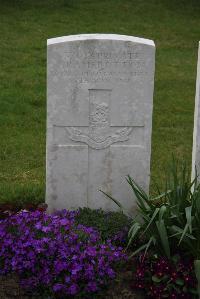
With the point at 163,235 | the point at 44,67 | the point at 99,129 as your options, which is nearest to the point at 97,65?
the point at 99,129

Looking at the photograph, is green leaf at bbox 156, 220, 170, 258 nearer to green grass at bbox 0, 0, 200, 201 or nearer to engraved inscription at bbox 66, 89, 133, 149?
engraved inscription at bbox 66, 89, 133, 149

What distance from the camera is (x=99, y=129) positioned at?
5.75 meters

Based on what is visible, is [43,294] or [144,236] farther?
[144,236]

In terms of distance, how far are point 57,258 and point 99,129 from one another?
1.47 metres

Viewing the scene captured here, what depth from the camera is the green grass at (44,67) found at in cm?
796

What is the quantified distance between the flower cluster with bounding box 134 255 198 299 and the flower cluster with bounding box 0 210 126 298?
0.79ft

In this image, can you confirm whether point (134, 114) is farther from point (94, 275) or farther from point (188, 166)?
point (188, 166)

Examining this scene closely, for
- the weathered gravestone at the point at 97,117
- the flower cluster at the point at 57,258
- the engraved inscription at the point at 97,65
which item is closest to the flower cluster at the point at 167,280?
the flower cluster at the point at 57,258

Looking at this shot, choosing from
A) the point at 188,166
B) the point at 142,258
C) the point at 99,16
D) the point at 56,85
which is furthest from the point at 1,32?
the point at 142,258

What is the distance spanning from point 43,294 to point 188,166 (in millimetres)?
3592

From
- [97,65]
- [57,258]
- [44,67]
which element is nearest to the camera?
[57,258]

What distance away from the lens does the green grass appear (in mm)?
7961

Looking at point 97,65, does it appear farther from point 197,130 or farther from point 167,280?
point 167,280

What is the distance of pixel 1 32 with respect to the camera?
1408 centimetres
